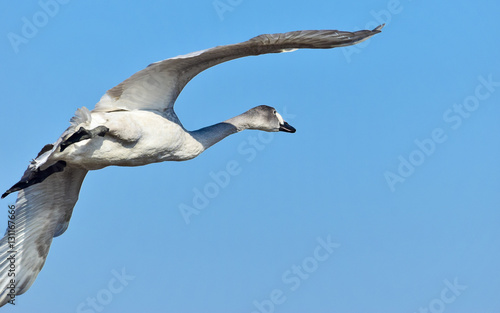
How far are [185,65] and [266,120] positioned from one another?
2.94 m

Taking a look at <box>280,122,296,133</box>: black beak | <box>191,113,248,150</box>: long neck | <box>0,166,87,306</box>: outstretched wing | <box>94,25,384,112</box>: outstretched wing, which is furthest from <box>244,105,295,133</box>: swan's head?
<box>0,166,87,306</box>: outstretched wing

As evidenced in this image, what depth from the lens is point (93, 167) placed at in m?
12.8

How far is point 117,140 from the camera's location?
12242 mm

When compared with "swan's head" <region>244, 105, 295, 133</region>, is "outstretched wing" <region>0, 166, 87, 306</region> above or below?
above

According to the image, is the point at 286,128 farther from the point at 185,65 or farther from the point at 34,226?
the point at 34,226

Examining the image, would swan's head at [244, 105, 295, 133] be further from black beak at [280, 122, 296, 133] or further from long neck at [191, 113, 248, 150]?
long neck at [191, 113, 248, 150]

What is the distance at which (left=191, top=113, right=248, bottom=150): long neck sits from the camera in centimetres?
1352

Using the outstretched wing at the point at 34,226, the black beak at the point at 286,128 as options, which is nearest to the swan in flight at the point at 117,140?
the outstretched wing at the point at 34,226

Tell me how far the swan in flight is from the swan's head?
0.02 metres

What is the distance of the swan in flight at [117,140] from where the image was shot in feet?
37.7

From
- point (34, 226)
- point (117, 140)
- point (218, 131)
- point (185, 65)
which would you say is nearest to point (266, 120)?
point (218, 131)

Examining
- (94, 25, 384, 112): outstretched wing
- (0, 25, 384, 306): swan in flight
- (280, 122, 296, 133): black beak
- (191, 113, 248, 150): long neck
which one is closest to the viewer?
(94, 25, 384, 112): outstretched wing

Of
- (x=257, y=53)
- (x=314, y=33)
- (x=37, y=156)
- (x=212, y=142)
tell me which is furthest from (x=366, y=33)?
(x=37, y=156)

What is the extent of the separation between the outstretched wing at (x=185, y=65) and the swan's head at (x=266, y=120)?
2.10 m
